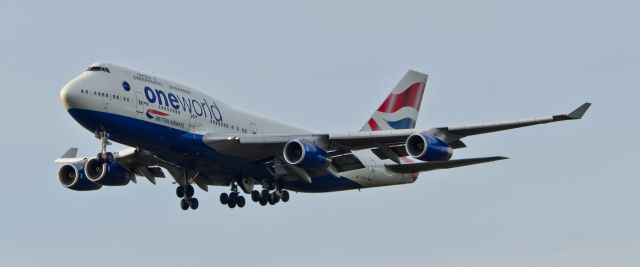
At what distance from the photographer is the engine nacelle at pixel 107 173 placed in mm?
67812

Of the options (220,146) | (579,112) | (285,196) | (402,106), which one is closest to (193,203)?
(285,196)

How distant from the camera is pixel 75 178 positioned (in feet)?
233

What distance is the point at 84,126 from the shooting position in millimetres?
60531

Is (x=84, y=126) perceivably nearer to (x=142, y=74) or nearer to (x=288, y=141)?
(x=142, y=74)

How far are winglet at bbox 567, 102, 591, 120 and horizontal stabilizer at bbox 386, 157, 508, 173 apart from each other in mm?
7629

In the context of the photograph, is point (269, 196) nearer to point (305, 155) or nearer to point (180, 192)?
point (180, 192)

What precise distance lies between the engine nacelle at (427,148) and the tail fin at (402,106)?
45.5 feet

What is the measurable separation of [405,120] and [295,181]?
11.2 meters

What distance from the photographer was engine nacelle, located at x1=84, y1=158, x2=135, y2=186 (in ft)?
222

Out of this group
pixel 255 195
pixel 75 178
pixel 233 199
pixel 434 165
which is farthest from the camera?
pixel 75 178

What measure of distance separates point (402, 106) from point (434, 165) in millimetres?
9979

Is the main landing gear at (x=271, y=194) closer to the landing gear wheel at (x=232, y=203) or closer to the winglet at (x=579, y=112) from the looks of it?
the landing gear wheel at (x=232, y=203)

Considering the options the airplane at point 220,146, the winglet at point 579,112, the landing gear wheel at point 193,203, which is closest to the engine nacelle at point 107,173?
the airplane at point 220,146

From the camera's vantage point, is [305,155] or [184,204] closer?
[305,155]
